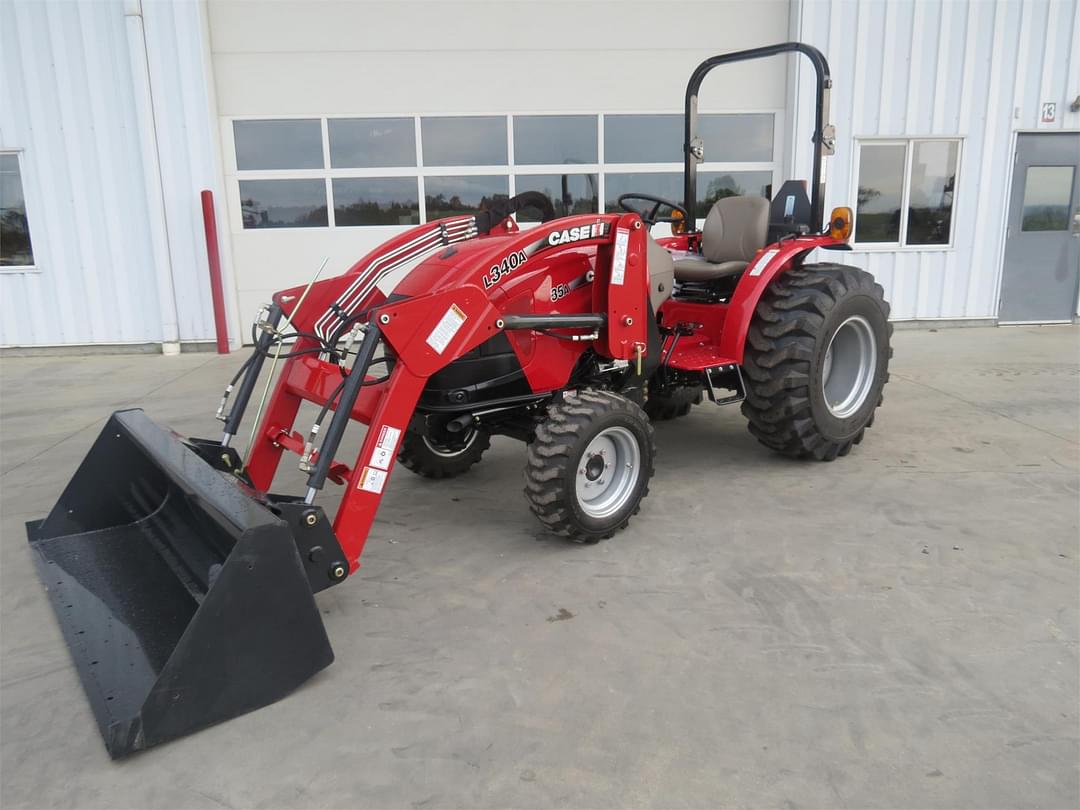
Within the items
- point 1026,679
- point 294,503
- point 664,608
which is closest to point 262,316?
point 294,503

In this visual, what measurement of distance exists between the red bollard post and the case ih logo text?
635 centimetres

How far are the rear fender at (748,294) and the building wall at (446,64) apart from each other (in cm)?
538

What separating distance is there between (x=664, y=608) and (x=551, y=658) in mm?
527

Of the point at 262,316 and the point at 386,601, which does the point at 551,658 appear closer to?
the point at 386,601

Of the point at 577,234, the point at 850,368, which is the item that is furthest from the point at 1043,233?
the point at 577,234

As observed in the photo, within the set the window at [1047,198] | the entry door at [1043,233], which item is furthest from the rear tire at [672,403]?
the window at [1047,198]

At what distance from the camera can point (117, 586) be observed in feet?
9.29

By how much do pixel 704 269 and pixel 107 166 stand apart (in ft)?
23.6

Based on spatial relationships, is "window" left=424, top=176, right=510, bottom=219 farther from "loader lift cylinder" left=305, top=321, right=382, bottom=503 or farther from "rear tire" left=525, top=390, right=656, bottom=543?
"loader lift cylinder" left=305, top=321, right=382, bottom=503

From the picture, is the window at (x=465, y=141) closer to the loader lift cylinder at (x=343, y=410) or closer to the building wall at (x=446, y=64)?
the building wall at (x=446, y=64)

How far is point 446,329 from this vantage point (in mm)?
2906

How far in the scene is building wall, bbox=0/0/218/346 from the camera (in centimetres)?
823

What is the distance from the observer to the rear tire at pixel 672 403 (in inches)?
209

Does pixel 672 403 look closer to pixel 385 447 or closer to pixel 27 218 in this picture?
pixel 385 447
